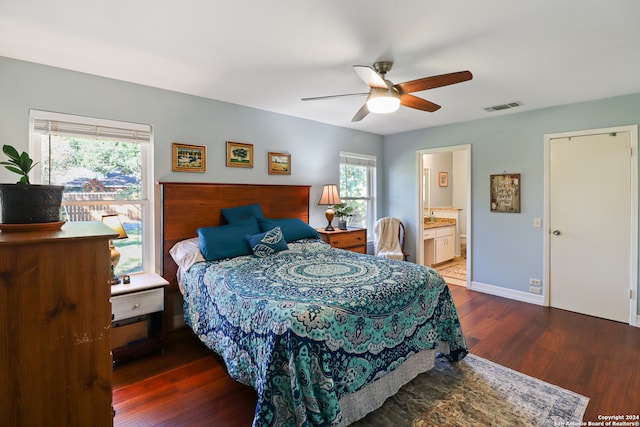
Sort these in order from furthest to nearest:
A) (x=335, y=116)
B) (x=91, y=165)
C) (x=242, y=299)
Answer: (x=335, y=116), (x=91, y=165), (x=242, y=299)

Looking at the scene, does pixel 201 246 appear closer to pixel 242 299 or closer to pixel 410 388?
pixel 242 299

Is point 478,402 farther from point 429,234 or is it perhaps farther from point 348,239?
point 429,234

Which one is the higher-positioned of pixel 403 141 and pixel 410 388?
pixel 403 141

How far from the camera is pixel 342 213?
4.62m

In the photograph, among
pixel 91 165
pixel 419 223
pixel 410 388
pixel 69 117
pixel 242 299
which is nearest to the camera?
pixel 242 299

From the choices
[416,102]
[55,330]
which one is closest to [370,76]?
[416,102]

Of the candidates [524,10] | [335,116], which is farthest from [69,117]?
[524,10]

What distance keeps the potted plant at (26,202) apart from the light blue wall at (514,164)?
15.2ft

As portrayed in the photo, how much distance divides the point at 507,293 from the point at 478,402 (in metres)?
2.60

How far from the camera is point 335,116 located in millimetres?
4215

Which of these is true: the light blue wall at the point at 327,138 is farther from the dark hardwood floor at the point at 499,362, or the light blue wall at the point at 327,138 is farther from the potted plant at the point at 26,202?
the potted plant at the point at 26,202

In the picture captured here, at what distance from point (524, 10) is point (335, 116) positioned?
2590 millimetres

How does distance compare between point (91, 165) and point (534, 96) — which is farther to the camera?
point (534, 96)

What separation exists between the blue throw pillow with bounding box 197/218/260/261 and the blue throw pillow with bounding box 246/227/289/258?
0.26 feet
